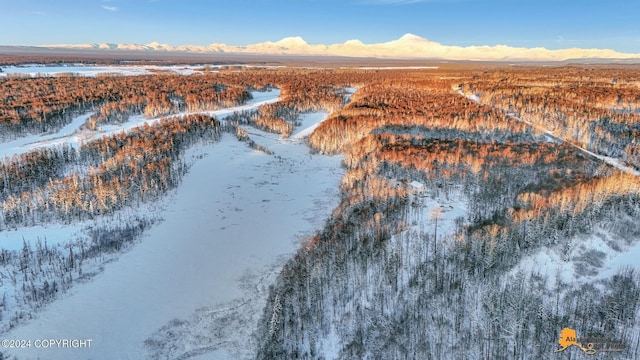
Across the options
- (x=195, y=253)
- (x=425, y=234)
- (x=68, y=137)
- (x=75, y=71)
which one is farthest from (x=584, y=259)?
(x=75, y=71)

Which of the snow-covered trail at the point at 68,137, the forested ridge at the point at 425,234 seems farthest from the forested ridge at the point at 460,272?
the snow-covered trail at the point at 68,137

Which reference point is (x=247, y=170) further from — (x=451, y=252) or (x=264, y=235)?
(x=451, y=252)

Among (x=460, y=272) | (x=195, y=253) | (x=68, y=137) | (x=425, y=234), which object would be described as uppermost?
(x=68, y=137)

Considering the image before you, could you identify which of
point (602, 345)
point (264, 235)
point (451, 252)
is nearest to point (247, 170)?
point (264, 235)

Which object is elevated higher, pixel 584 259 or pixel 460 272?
pixel 584 259

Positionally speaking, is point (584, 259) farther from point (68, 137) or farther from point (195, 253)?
Result: point (68, 137)

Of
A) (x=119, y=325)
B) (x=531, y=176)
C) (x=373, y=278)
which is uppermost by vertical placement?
(x=531, y=176)
